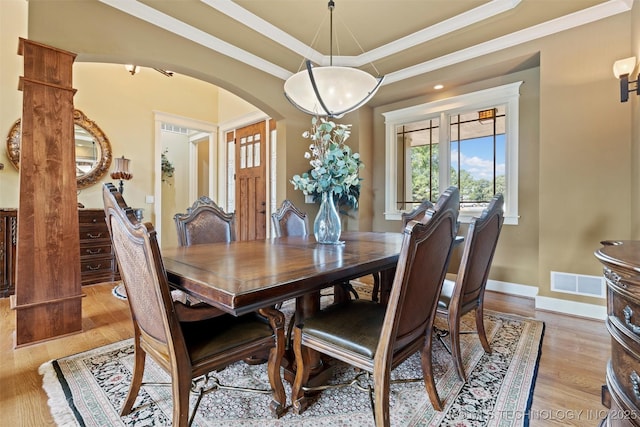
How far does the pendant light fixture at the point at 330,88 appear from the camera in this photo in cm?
225

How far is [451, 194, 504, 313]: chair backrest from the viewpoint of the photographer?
64.8 inches

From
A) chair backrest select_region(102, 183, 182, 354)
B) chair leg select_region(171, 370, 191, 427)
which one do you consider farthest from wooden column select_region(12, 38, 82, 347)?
chair leg select_region(171, 370, 191, 427)

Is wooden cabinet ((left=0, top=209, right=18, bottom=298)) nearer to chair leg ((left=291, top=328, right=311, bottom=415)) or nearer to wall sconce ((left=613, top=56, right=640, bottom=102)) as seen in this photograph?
chair leg ((left=291, top=328, right=311, bottom=415))

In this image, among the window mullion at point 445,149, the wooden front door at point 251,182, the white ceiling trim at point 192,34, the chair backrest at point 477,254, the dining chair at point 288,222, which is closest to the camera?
the chair backrest at point 477,254

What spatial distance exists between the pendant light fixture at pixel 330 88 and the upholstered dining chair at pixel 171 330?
5.23 feet

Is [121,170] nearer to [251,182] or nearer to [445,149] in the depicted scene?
[251,182]

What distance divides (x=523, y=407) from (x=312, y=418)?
1023 mm

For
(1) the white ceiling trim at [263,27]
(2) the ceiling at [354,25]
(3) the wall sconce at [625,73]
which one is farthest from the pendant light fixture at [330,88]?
(3) the wall sconce at [625,73]

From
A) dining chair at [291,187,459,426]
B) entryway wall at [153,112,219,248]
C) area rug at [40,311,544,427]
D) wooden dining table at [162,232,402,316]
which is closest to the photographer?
wooden dining table at [162,232,402,316]

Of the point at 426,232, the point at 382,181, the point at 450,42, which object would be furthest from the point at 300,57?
the point at 426,232

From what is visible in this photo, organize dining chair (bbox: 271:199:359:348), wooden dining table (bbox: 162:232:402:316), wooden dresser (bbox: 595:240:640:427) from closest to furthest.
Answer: wooden dresser (bbox: 595:240:640:427), wooden dining table (bbox: 162:232:402:316), dining chair (bbox: 271:199:359:348)

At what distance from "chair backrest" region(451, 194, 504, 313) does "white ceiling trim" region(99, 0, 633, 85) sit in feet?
7.04

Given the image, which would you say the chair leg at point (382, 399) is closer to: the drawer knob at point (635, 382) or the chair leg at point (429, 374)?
the chair leg at point (429, 374)

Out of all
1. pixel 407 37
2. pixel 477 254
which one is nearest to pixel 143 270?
pixel 477 254
